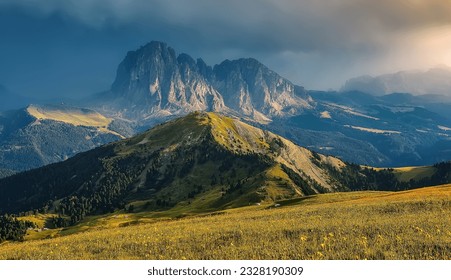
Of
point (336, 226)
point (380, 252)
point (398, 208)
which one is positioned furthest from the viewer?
point (398, 208)

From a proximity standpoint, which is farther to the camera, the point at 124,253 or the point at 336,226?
the point at 336,226

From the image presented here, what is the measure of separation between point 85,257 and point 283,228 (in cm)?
1982

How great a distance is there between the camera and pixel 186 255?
32.7 metres

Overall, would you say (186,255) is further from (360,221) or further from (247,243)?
(360,221)

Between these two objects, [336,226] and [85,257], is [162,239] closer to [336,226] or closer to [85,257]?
[85,257]

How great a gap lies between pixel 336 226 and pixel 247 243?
10.9 metres

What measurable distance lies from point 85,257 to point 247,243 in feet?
47.2

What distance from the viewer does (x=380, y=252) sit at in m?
29.4
